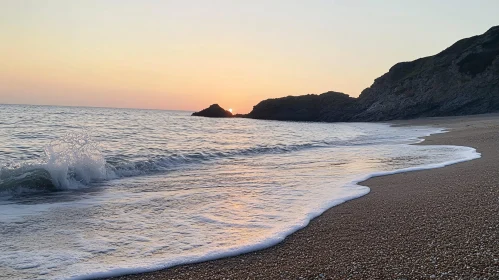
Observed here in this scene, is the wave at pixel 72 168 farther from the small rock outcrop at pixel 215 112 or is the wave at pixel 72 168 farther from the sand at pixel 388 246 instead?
the small rock outcrop at pixel 215 112

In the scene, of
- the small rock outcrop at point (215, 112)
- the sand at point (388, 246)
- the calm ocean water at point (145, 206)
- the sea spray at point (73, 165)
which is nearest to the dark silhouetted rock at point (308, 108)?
the small rock outcrop at point (215, 112)

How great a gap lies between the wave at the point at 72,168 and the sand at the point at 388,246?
5.95m

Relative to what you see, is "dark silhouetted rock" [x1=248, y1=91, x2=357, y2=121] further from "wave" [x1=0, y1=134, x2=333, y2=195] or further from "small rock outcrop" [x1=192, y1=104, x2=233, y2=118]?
"wave" [x1=0, y1=134, x2=333, y2=195]

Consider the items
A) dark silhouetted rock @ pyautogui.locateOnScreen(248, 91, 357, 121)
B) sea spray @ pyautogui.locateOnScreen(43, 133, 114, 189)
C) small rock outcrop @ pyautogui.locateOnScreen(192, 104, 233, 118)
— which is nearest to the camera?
sea spray @ pyautogui.locateOnScreen(43, 133, 114, 189)

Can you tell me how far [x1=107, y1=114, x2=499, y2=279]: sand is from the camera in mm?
3236

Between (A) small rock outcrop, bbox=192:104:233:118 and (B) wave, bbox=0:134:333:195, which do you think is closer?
(B) wave, bbox=0:134:333:195

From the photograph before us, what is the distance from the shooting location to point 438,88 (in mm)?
56344

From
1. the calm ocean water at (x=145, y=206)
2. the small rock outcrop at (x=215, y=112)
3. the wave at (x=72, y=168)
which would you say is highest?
the small rock outcrop at (x=215, y=112)

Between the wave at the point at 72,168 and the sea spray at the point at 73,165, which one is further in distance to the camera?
the sea spray at the point at 73,165

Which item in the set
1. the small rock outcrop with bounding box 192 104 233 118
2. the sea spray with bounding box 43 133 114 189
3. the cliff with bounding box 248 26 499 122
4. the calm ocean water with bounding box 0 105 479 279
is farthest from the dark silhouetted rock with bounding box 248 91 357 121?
the sea spray with bounding box 43 133 114 189

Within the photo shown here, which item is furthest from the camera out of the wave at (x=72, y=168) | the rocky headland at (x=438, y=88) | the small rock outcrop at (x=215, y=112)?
the small rock outcrop at (x=215, y=112)

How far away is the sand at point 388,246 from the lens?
10.6ft

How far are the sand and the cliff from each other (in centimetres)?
5078

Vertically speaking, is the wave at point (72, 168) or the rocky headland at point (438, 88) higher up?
the rocky headland at point (438, 88)
